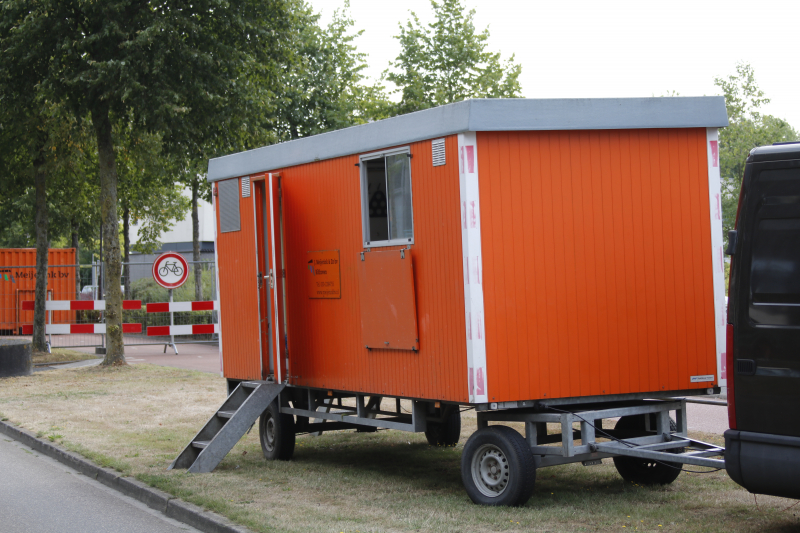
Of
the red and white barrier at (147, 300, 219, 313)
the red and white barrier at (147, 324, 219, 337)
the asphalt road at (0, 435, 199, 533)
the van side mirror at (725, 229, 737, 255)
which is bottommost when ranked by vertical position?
the asphalt road at (0, 435, 199, 533)

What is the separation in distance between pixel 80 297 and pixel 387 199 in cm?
2379

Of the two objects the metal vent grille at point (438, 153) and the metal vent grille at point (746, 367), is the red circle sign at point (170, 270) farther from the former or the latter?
the metal vent grille at point (746, 367)

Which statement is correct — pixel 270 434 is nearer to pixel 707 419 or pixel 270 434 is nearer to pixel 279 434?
pixel 279 434

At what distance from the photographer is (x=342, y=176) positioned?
8648 mm

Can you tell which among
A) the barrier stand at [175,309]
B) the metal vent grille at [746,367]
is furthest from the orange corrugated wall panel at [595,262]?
the barrier stand at [175,309]

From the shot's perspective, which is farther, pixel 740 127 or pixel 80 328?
pixel 740 127

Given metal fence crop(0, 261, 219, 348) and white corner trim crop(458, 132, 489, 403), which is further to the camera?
metal fence crop(0, 261, 219, 348)

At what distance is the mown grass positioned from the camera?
6379mm

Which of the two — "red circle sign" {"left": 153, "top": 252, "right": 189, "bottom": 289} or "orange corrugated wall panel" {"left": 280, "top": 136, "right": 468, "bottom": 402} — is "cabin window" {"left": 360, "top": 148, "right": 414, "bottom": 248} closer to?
"orange corrugated wall panel" {"left": 280, "top": 136, "right": 468, "bottom": 402}

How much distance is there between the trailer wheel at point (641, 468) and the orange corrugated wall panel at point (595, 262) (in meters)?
0.67

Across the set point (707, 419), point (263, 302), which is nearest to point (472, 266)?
point (263, 302)

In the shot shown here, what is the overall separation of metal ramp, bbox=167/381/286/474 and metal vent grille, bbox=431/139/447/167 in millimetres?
3320

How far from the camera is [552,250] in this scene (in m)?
7.16

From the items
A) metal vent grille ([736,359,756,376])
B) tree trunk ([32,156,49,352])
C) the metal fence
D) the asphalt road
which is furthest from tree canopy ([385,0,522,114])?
metal vent grille ([736,359,756,376])
